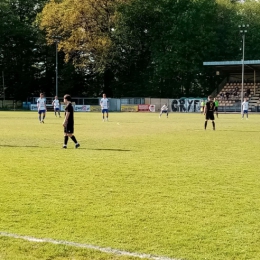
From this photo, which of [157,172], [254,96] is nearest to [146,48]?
[254,96]

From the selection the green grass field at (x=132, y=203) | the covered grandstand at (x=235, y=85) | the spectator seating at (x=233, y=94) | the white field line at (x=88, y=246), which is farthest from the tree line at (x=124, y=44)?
the white field line at (x=88, y=246)

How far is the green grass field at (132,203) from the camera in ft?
17.9

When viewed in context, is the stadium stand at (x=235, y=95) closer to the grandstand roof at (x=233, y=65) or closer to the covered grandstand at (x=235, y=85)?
the covered grandstand at (x=235, y=85)

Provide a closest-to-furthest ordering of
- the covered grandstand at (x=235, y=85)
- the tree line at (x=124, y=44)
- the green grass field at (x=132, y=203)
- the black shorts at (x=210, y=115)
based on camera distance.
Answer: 1. the green grass field at (x=132, y=203)
2. the black shorts at (x=210, y=115)
3. the covered grandstand at (x=235, y=85)
4. the tree line at (x=124, y=44)

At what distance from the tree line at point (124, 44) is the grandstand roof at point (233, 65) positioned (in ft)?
7.93

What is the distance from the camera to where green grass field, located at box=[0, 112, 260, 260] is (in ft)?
17.9

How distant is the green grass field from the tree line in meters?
53.1

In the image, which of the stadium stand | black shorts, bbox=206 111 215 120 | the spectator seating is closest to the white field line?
black shorts, bbox=206 111 215 120

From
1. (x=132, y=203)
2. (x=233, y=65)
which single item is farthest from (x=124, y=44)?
(x=132, y=203)

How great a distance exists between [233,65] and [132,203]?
5555 centimetres

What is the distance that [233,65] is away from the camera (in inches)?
2382

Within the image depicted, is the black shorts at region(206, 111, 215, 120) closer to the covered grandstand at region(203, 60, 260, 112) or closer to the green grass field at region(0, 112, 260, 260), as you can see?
the green grass field at region(0, 112, 260, 260)

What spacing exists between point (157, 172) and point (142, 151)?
4.06 meters

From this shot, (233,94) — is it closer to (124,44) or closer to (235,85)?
(235,85)
